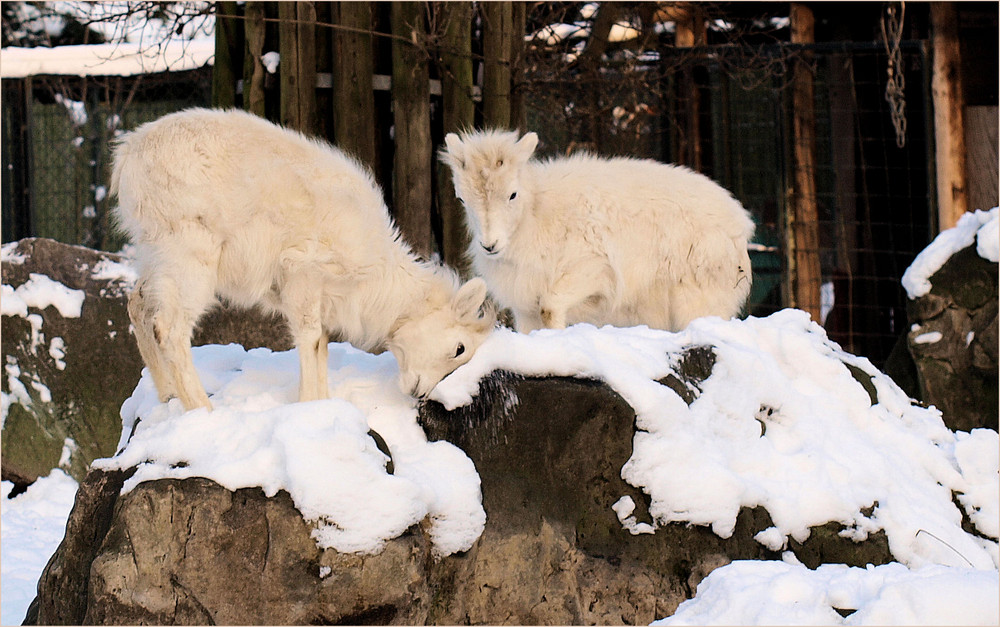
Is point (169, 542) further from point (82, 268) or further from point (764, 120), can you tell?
point (764, 120)

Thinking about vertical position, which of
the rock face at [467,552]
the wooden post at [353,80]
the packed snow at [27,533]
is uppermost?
the wooden post at [353,80]

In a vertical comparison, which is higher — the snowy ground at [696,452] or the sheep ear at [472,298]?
the sheep ear at [472,298]

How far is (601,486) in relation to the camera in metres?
4.78

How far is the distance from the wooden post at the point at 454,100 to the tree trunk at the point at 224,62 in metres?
1.52

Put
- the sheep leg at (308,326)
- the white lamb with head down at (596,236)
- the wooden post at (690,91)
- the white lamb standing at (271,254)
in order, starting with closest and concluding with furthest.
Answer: the white lamb standing at (271,254)
the sheep leg at (308,326)
the white lamb with head down at (596,236)
the wooden post at (690,91)

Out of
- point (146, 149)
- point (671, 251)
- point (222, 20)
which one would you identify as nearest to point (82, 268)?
point (222, 20)

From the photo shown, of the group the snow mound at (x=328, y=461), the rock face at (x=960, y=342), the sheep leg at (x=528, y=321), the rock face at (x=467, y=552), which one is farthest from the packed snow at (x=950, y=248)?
the snow mound at (x=328, y=461)

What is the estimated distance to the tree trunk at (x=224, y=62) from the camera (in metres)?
7.91

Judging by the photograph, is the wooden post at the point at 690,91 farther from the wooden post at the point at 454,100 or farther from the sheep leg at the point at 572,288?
the sheep leg at the point at 572,288

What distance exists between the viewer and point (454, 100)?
7.96m

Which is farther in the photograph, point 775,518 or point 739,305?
point 739,305

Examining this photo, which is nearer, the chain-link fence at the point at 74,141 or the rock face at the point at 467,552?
the rock face at the point at 467,552

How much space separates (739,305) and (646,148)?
191 inches

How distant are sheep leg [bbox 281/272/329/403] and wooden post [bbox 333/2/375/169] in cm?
278
